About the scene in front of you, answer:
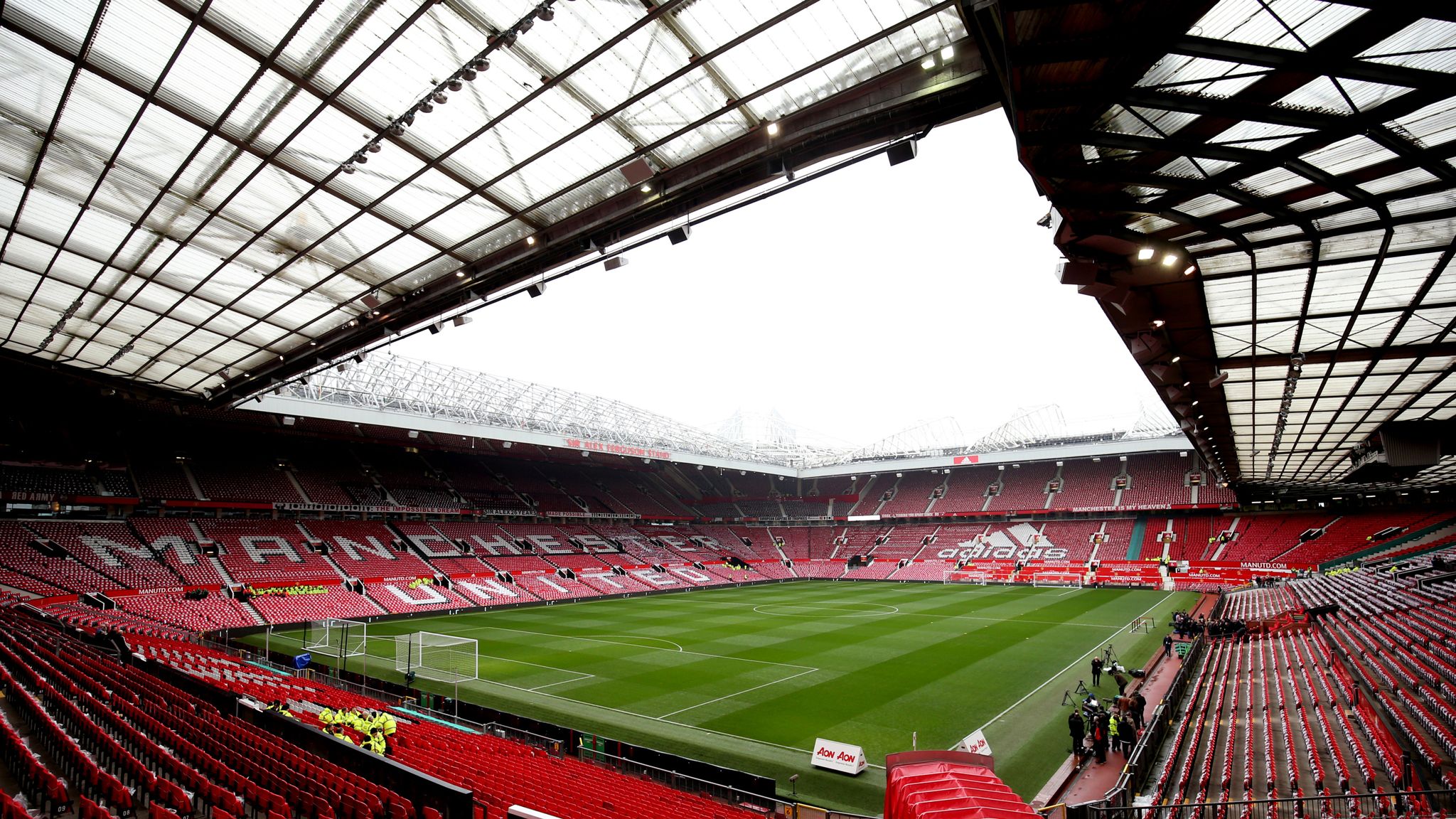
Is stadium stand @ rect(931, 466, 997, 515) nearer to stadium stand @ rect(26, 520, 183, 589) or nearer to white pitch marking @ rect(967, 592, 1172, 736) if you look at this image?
white pitch marking @ rect(967, 592, 1172, 736)

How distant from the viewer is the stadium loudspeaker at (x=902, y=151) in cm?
775

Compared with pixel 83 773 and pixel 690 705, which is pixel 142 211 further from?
pixel 690 705

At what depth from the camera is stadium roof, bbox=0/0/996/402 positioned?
7336 millimetres

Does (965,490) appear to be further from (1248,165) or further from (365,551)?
(1248,165)

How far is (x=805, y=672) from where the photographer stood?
70.3ft

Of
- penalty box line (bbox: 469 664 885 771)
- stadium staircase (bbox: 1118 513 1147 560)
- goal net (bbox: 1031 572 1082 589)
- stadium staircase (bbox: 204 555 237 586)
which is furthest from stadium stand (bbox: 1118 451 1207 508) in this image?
stadium staircase (bbox: 204 555 237 586)

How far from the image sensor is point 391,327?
15.4m

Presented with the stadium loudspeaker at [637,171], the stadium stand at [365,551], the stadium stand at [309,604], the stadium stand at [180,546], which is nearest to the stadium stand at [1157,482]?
the stadium stand at [365,551]

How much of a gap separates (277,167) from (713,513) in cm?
5745

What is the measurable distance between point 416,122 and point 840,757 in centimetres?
1265

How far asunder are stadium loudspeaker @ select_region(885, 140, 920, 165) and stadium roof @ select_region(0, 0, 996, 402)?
0.13 metres

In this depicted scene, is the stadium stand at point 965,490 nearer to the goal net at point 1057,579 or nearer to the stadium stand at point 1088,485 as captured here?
the stadium stand at point 1088,485

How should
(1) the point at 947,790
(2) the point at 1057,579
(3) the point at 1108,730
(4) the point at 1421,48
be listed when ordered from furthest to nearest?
1. (2) the point at 1057,579
2. (3) the point at 1108,730
3. (1) the point at 947,790
4. (4) the point at 1421,48

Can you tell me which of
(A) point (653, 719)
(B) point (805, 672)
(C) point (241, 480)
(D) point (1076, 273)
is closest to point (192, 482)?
(C) point (241, 480)
